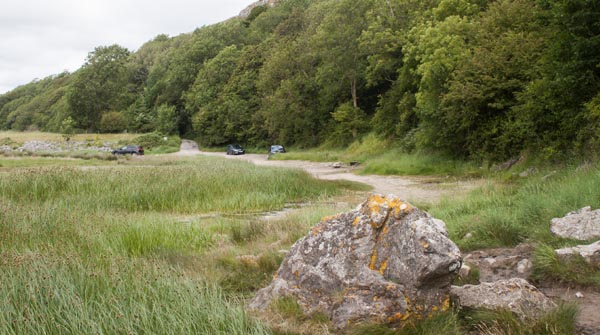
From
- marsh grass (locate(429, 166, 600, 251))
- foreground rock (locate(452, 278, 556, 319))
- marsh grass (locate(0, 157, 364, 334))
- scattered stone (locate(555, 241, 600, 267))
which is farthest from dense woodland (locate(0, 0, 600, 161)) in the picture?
foreground rock (locate(452, 278, 556, 319))

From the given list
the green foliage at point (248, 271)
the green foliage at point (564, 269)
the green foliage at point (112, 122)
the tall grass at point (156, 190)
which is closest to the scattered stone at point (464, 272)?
the green foliage at point (564, 269)

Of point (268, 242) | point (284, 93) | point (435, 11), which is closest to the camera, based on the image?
point (268, 242)

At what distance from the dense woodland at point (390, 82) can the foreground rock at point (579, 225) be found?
6.95 m

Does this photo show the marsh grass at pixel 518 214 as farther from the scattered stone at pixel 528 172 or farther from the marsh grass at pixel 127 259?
the scattered stone at pixel 528 172

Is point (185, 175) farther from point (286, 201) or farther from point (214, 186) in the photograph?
point (286, 201)

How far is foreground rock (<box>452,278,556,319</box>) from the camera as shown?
4238 mm

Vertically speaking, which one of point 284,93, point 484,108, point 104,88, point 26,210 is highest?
point 104,88

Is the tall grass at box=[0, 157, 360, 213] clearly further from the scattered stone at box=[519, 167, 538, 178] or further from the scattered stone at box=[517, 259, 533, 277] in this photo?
the scattered stone at box=[517, 259, 533, 277]

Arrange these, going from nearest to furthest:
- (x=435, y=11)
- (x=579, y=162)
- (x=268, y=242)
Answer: (x=268, y=242)
(x=579, y=162)
(x=435, y=11)

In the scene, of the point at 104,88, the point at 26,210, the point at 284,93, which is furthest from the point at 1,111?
the point at 26,210

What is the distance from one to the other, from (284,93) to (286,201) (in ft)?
124

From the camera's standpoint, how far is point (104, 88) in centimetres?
9588

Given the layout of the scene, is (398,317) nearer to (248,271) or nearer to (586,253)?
(248,271)

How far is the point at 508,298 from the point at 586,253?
1876 mm
